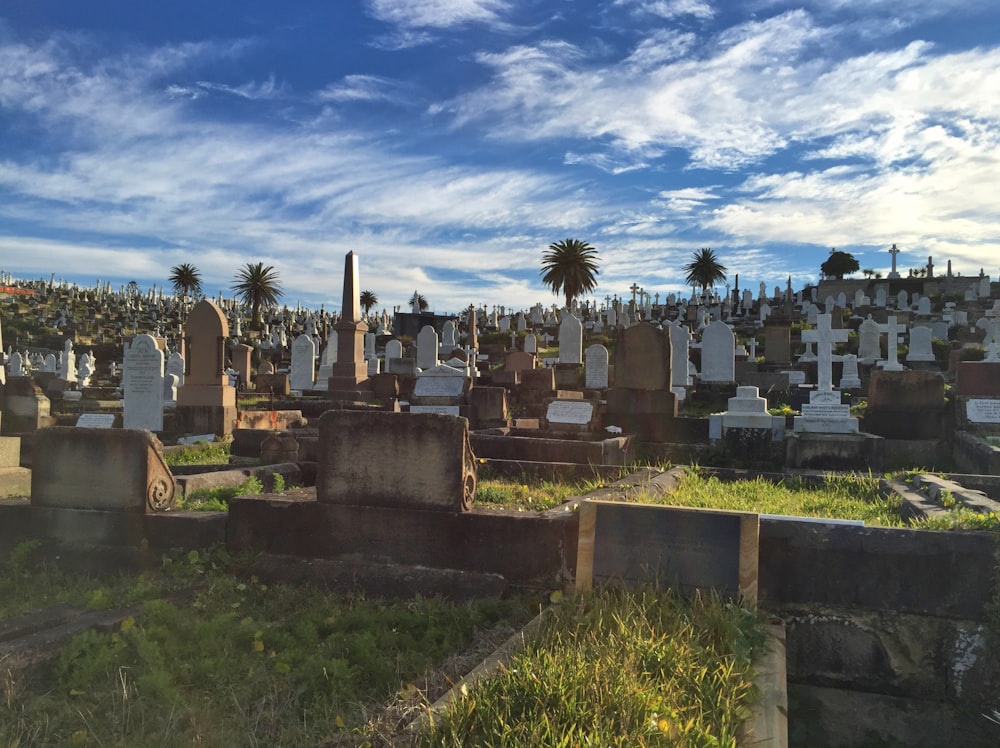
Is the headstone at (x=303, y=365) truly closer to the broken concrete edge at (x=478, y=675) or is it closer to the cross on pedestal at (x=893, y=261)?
the broken concrete edge at (x=478, y=675)

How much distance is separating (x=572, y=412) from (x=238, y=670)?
881 cm

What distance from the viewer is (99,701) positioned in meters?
3.41

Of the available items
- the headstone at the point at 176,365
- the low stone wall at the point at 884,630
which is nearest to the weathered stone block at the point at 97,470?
the low stone wall at the point at 884,630

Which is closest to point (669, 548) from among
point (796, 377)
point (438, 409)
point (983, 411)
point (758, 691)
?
point (758, 691)

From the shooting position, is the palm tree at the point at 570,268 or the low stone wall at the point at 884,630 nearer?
the low stone wall at the point at 884,630

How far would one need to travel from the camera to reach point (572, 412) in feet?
39.7

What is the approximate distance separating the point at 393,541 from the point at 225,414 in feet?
31.0

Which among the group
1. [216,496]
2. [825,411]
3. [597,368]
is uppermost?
[597,368]

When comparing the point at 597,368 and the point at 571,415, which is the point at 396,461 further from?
the point at 597,368

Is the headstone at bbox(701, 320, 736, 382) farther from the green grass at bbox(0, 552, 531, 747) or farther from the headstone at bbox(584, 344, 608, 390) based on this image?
the green grass at bbox(0, 552, 531, 747)

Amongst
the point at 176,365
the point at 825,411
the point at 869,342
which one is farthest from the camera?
the point at 869,342

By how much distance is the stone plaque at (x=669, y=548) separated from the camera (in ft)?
14.0

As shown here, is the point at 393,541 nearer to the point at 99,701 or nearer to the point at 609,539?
the point at 609,539

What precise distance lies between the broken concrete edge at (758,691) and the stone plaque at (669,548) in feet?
1.42
